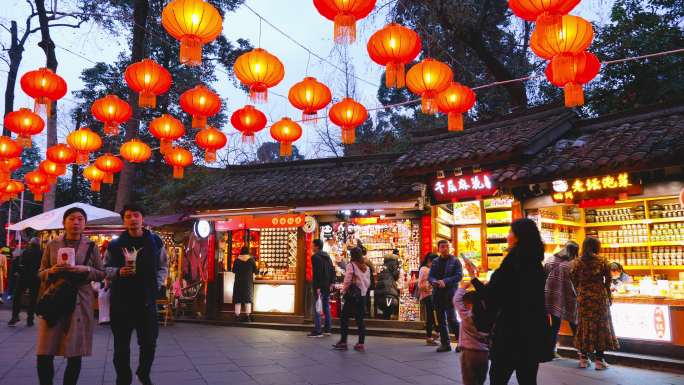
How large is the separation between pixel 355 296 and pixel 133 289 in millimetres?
4878

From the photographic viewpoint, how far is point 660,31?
14938 millimetres

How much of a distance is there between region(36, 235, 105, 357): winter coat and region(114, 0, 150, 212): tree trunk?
1250 cm

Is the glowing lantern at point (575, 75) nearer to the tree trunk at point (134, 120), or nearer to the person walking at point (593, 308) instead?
the person walking at point (593, 308)

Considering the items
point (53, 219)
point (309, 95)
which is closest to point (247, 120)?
point (309, 95)

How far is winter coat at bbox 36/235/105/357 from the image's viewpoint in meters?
4.70

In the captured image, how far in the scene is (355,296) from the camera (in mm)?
9461

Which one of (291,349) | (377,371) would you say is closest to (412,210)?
(291,349)

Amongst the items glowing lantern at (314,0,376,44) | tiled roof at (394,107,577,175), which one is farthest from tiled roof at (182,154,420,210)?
glowing lantern at (314,0,376,44)

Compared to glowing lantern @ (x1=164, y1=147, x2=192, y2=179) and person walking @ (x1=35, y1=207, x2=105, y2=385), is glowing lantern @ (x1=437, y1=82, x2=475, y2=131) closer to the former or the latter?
person walking @ (x1=35, y1=207, x2=105, y2=385)

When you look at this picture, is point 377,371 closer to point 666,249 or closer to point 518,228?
point 518,228

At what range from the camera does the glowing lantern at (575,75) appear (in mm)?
7062

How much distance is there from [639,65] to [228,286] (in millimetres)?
13843

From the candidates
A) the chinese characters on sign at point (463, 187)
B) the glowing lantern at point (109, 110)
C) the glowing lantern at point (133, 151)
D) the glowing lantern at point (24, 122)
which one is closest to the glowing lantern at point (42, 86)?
the glowing lantern at point (109, 110)

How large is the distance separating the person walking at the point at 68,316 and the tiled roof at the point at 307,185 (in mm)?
8057
